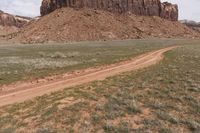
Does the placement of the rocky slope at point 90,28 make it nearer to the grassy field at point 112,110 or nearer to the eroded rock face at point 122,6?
the eroded rock face at point 122,6

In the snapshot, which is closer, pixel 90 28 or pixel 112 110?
pixel 112 110

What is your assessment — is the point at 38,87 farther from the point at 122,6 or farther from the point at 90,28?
the point at 122,6

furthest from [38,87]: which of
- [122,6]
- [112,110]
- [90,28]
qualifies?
[122,6]

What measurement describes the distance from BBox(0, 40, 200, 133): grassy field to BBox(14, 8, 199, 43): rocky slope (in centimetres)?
10213

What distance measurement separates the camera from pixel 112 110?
1597 cm

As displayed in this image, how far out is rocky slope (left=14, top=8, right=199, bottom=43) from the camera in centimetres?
12594

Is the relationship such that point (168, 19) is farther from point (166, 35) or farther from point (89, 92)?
point (89, 92)

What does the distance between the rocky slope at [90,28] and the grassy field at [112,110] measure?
10213 cm

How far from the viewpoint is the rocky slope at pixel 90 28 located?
126 meters

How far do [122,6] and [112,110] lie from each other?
151622 mm

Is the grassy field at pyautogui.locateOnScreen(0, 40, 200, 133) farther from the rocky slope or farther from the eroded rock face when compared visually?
the eroded rock face

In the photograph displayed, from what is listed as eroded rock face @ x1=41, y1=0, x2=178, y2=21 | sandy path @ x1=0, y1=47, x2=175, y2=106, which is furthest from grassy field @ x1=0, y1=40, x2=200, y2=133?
eroded rock face @ x1=41, y1=0, x2=178, y2=21

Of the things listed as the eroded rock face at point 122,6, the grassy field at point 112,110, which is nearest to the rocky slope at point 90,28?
the eroded rock face at point 122,6

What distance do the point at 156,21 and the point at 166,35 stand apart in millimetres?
20020
